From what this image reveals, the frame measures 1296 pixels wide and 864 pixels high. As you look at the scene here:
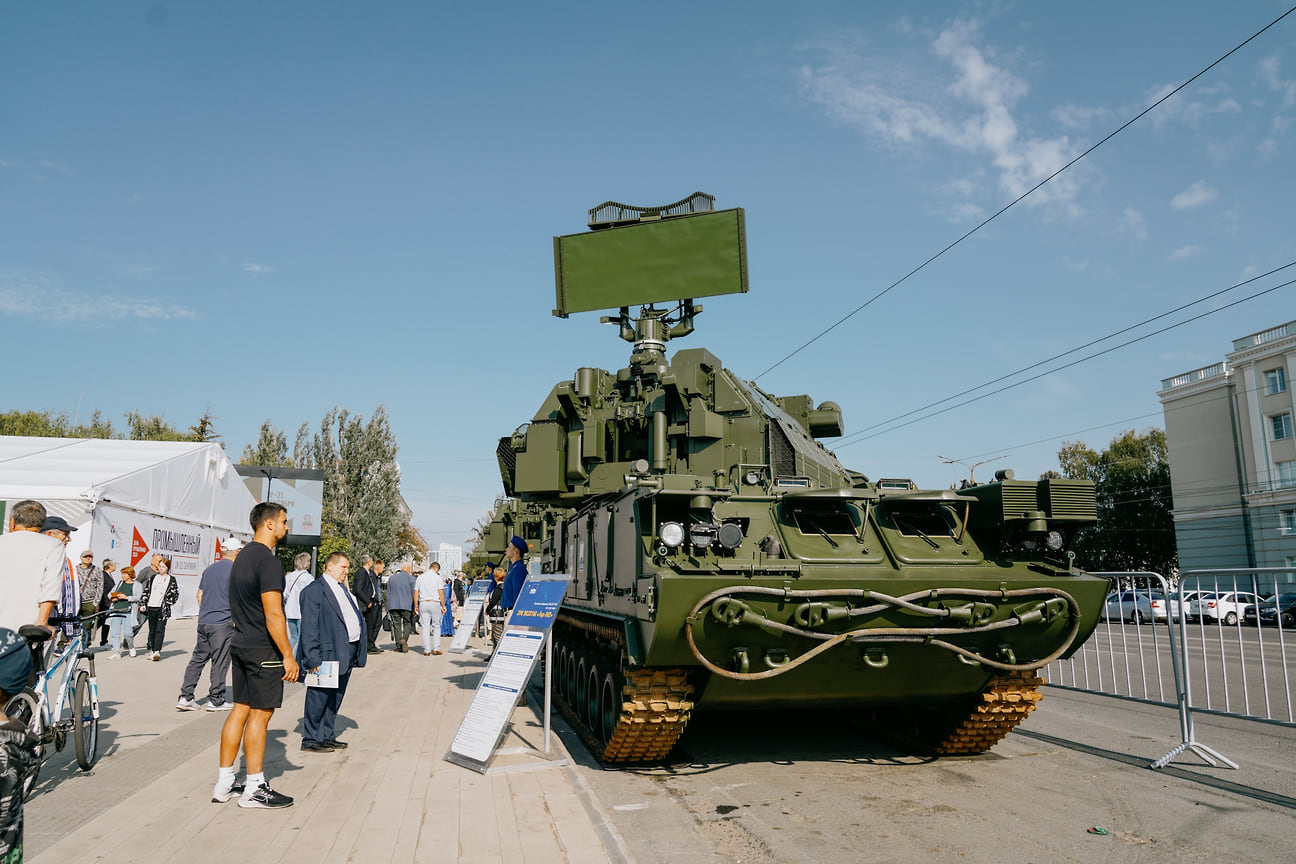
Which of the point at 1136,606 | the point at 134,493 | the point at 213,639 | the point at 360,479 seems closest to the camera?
the point at 1136,606

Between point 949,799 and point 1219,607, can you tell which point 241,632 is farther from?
point 1219,607

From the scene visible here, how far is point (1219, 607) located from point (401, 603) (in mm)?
14568

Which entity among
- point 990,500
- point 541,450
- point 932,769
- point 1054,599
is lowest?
point 932,769

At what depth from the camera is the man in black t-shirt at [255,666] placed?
578cm

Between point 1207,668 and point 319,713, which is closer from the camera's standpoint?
point 319,713

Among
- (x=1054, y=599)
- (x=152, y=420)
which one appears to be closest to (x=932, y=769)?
(x=1054, y=599)

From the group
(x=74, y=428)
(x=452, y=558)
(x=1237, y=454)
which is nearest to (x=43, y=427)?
(x=74, y=428)

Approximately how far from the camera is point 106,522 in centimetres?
1845

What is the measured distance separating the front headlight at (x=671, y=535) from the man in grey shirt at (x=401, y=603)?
41.3ft

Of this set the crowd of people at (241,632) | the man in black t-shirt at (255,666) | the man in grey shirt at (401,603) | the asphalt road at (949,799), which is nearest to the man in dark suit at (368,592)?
the man in grey shirt at (401,603)

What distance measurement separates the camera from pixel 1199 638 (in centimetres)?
955

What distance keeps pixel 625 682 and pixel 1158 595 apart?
6049 millimetres

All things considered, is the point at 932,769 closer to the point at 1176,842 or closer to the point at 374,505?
the point at 1176,842

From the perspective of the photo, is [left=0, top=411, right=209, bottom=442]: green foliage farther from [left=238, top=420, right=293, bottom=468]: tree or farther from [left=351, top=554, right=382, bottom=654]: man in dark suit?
[left=351, top=554, right=382, bottom=654]: man in dark suit
